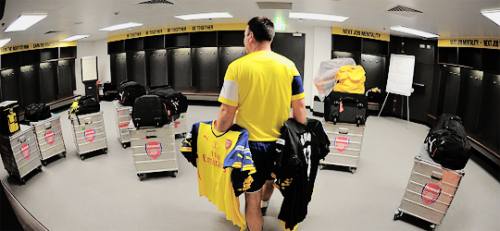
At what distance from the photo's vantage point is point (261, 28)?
2.03 meters

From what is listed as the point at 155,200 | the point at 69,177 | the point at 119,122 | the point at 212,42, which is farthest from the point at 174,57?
the point at 155,200

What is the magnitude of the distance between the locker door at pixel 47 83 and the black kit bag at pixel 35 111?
0.05 metres

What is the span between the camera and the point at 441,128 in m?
3.38

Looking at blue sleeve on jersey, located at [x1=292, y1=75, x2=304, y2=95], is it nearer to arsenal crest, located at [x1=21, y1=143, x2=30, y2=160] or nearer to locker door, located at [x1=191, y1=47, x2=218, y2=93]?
arsenal crest, located at [x1=21, y1=143, x2=30, y2=160]

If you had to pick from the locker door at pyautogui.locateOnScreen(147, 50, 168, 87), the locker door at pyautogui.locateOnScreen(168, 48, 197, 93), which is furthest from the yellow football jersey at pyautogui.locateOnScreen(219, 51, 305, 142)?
the locker door at pyautogui.locateOnScreen(147, 50, 168, 87)

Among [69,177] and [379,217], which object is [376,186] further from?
[69,177]

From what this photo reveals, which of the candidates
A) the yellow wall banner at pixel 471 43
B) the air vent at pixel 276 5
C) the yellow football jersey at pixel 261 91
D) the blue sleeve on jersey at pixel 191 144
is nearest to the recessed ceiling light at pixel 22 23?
the yellow football jersey at pixel 261 91

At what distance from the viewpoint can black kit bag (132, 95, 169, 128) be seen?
13.4 feet

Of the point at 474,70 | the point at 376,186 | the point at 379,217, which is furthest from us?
the point at 474,70

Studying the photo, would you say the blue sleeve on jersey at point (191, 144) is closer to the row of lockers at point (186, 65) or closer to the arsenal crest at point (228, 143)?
the arsenal crest at point (228, 143)

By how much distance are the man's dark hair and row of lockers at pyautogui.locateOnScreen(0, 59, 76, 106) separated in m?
1.10

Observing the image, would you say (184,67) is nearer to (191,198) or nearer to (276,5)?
(276,5)

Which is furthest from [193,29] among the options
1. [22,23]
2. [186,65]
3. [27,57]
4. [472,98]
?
[22,23]

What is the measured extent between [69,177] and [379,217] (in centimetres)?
385
